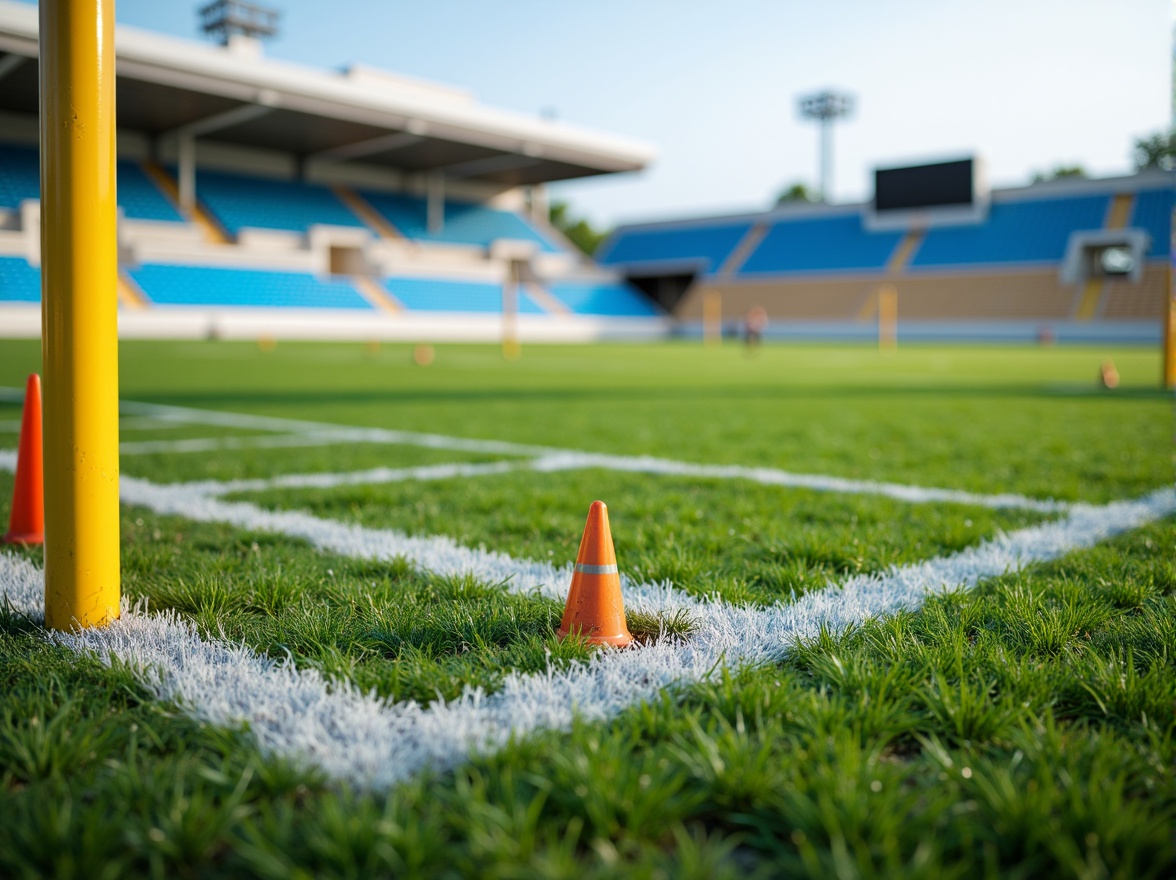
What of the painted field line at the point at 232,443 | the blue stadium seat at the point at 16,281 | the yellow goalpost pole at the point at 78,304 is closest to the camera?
the yellow goalpost pole at the point at 78,304

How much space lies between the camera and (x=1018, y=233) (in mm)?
45156

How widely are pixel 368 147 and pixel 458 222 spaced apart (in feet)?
26.4

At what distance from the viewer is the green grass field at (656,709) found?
154 centimetres

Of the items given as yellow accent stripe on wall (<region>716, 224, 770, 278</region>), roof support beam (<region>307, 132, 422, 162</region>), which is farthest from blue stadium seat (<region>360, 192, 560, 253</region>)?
yellow accent stripe on wall (<region>716, 224, 770, 278</region>)

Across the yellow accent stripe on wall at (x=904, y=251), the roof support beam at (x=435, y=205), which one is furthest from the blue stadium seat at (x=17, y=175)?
the yellow accent stripe on wall at (x=904, y=251)

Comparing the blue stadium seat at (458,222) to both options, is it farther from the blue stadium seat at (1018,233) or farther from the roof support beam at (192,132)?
the blue stadium seat at (1018,233)

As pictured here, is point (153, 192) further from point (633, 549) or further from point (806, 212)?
point (633, 549)

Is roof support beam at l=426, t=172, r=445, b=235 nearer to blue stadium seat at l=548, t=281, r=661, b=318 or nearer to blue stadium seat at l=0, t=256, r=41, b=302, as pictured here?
blue stadium seat at l=548, t=281, r=661, b=318

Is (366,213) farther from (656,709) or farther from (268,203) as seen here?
(656,709)

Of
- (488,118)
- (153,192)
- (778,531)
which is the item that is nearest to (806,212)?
(488,118)

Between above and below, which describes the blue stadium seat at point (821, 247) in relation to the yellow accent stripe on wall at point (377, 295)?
above

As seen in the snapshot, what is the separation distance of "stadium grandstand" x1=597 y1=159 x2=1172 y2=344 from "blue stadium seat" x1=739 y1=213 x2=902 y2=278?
8 cm

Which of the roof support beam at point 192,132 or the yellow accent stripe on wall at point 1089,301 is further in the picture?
the yellow accent stripe on wall at point 1089,301

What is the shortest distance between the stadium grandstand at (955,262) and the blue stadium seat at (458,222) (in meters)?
9.03
